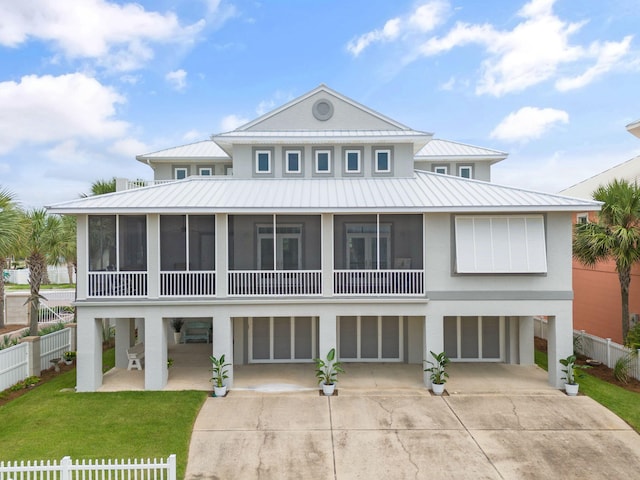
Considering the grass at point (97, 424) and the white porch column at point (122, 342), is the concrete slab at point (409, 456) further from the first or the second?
the white porch column at point (122, 342)

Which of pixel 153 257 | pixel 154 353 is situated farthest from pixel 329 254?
pixel 154 353

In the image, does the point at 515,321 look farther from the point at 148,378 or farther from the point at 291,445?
the point at 148,378

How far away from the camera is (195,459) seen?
978 cm

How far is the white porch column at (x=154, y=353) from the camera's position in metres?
14.1

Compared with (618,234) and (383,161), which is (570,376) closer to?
(618,234)

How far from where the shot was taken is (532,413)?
40.4ft

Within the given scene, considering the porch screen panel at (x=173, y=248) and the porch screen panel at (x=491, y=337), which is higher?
the porch screen panel at (x=173, y=248)

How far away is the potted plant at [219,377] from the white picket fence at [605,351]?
14.5 metres

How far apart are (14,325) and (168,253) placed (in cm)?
1292

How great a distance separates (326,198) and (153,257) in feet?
21.1

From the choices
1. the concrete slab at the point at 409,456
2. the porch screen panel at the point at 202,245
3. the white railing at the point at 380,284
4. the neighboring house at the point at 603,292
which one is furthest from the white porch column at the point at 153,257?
the neighboring house at the point at 603,292

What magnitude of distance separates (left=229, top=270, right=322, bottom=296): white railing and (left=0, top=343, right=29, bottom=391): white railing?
7868 millimetres

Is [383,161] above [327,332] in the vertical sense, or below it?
above

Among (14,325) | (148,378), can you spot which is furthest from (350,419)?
(14,325)
